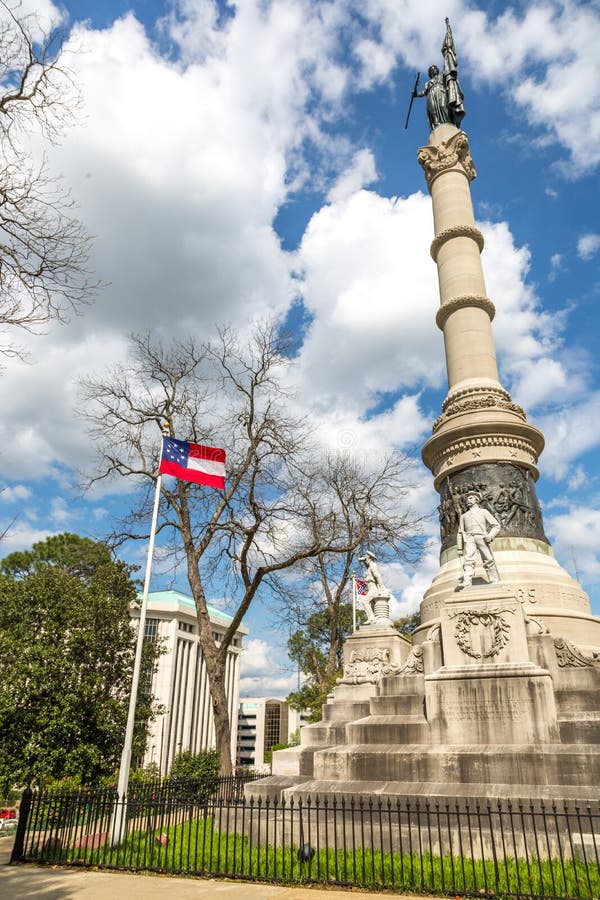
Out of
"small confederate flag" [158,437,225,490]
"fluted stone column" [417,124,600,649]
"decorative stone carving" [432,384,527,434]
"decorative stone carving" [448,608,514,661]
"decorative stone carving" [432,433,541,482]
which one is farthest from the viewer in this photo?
"decorative stone carving" [432,384,527,434]

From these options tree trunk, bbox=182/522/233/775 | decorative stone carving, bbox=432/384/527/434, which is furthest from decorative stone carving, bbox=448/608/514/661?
tree trunk, bbox=182/522/233/775

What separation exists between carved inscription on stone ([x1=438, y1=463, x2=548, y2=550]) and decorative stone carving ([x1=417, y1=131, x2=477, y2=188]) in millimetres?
11725

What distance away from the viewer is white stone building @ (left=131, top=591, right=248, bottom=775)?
58094mm

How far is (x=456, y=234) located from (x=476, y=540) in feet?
38.7

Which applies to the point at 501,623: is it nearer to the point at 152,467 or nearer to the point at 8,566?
the point at 152,467

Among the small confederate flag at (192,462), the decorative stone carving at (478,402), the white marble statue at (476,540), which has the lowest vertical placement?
the white marble statue at (476,540)

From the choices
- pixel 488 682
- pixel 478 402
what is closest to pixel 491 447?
pixel 478 402

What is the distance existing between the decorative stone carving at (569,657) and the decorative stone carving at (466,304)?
11.2 m

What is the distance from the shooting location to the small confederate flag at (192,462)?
15.5m

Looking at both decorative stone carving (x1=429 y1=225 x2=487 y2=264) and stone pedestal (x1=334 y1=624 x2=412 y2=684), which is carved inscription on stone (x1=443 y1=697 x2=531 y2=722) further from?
decorative stone carving (x1=429 y1=225 x2=487 y2=264)

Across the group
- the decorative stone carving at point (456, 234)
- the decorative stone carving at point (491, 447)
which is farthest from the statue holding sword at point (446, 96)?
the decorative stone carving at point (491, 447)

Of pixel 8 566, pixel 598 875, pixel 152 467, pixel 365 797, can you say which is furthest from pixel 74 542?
pixel 598 875

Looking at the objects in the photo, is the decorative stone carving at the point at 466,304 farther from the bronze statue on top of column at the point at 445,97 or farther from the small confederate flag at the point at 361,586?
the small confederate flag at the point at 361,586

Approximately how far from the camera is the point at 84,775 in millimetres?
18172
